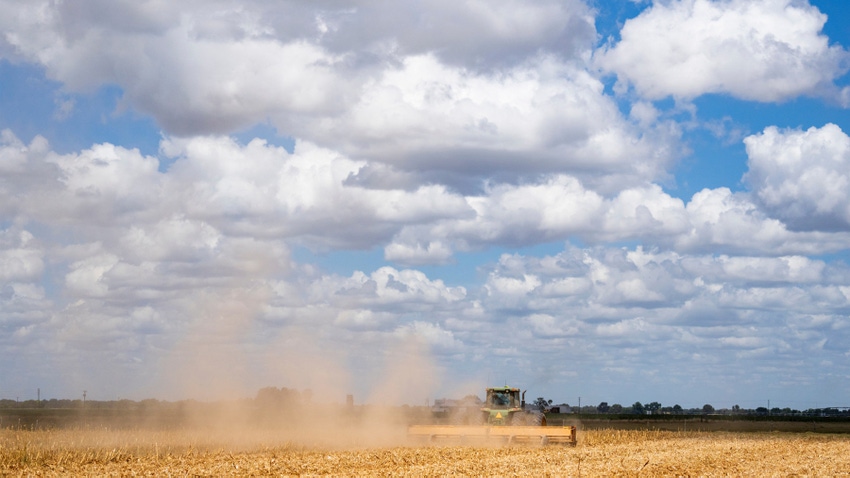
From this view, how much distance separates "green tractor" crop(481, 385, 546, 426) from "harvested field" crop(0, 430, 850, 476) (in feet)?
13.9

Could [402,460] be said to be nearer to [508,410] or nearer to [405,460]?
[405,460]

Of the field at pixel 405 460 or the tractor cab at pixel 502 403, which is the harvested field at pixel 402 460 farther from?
the tractor cab at pixel 502 403

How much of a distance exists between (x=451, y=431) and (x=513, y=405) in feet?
20.2

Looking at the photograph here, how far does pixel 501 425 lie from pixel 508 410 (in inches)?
131

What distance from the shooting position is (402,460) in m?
29.4

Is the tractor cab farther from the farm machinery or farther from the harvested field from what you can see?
the harvested field

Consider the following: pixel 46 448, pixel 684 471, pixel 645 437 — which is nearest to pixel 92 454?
pixel 46 448

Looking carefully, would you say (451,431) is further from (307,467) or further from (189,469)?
(189,469)

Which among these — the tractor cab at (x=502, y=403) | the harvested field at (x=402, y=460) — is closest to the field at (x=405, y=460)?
the harvested field at (x=402, y=460)

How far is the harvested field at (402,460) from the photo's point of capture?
25.8 meters

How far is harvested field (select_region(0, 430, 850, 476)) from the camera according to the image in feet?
84.6

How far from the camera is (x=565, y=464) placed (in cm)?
2872

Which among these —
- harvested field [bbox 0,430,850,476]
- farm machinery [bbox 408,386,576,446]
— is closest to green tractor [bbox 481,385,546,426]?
farm machinery [bbox 408,386,576,446]

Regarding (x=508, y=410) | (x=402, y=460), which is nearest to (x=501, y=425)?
(x=508, y=410)
